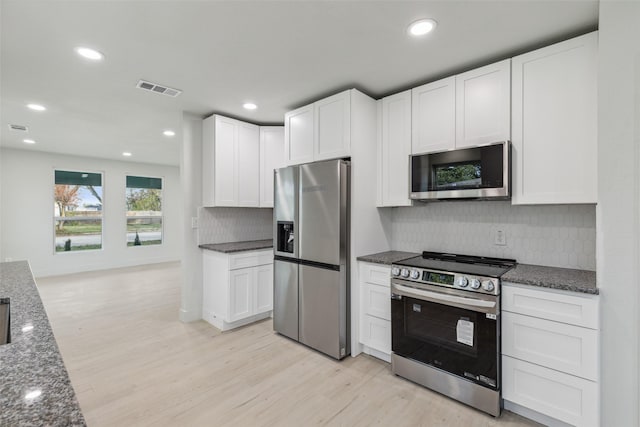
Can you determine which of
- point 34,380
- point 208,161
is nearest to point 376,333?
point 34,380

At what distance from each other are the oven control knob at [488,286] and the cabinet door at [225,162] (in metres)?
2.88

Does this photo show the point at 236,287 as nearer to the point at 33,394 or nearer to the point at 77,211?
the point at 33,394

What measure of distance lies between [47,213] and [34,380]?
7.19 m

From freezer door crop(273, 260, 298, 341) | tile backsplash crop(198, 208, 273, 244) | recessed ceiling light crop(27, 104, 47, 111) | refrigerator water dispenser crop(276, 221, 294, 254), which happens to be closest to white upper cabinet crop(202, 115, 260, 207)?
tile backsplash crop(198, 208, 273, 244)

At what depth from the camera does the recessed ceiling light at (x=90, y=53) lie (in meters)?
2.21

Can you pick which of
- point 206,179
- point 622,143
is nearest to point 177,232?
point 206,179

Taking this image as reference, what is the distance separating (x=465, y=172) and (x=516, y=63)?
33.3 inches

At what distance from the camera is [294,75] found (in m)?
2.64

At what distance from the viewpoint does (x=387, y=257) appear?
280 cm

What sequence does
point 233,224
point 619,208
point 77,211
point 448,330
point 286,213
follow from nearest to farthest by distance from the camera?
1. point 619,208
2. point 448,330
3. point 286,213
4. point 233,224
5. point 77,211

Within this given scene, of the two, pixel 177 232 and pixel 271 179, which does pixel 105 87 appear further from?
pixel 177 232

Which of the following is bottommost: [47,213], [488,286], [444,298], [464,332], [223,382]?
[223,382]

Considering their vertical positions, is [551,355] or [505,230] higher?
[505,230]

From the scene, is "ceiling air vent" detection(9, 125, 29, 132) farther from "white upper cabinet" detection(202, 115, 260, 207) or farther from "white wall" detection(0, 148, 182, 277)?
"white upper cabinet" detection(202, 115, 260, 207)
